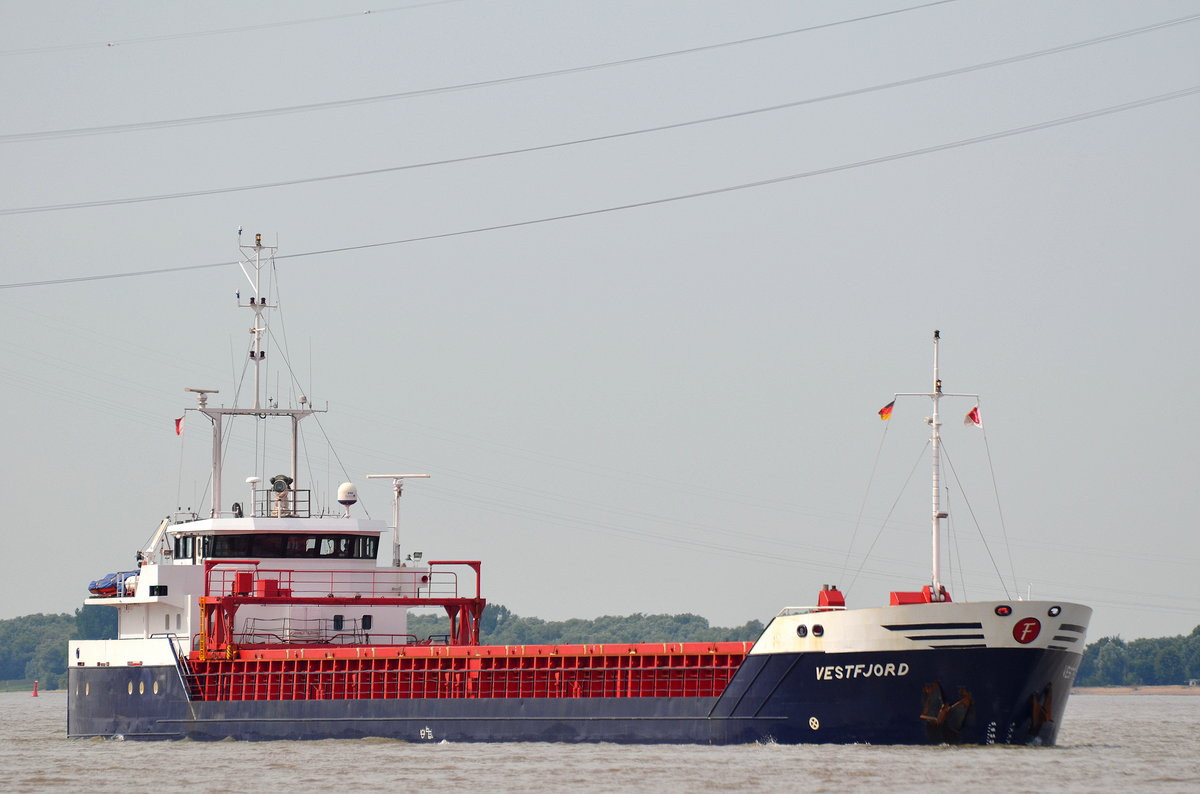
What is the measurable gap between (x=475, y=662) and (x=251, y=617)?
32.4ft

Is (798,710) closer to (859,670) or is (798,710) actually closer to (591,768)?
(859,670)

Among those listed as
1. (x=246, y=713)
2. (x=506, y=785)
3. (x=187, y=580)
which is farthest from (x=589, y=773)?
(x=187, y=580)

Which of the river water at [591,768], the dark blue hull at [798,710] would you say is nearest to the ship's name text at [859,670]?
the dark blue hull at [798,710]

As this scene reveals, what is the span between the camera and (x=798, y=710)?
48000mm

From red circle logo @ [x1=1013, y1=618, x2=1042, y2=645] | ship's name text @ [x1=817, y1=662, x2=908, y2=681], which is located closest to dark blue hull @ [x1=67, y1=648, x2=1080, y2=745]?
ship's name text @ [x1=817, y1=662, x2=908, y2=681]

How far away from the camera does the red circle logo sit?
46312mm

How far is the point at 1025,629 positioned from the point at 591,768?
459 inches

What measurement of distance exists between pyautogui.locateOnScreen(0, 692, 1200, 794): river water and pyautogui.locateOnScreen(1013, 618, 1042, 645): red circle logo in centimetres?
293

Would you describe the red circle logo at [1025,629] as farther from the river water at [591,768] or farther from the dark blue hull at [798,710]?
the river water at [591,768]

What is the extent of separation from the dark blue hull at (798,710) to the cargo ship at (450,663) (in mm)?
50

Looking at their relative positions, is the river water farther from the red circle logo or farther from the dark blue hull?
the red circle logo

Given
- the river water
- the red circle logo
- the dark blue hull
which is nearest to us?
the river water

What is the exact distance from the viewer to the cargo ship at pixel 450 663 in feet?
154

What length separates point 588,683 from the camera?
52844 mm
